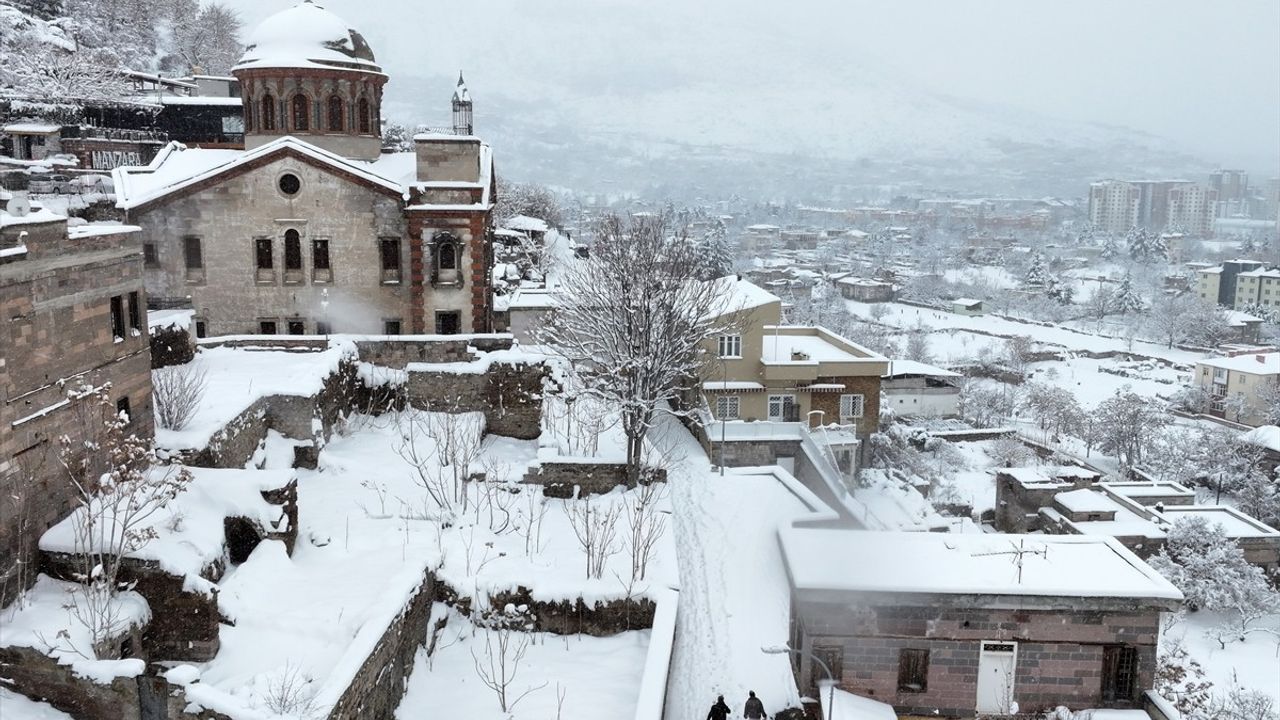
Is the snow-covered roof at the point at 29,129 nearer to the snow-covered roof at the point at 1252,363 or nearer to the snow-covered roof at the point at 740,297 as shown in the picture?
the snow-covered roof at the point at 740,297

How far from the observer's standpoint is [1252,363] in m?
76.1

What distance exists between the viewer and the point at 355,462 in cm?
2075

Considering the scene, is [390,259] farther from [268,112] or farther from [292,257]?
[268,112]

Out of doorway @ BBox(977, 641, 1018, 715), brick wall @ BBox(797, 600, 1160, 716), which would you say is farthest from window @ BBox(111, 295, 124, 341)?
doorway @ BBox(977, 641, 1018, 715)

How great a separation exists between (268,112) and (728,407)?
19928 millimetres

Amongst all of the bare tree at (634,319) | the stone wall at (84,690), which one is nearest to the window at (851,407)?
the bare tree at (634,319)

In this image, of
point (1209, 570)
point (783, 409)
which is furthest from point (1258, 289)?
point (783, 409)

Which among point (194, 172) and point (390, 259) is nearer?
point (194, 172)

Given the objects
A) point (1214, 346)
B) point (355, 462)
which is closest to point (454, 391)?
point (355, 462)

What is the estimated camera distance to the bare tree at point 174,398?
17.2 m

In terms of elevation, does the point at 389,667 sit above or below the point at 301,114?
below

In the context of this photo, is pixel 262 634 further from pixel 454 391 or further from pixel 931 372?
pixel 931 372

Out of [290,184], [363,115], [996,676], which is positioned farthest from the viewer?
[363,115]

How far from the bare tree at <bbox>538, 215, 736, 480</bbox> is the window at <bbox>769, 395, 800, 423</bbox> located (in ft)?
27.4
